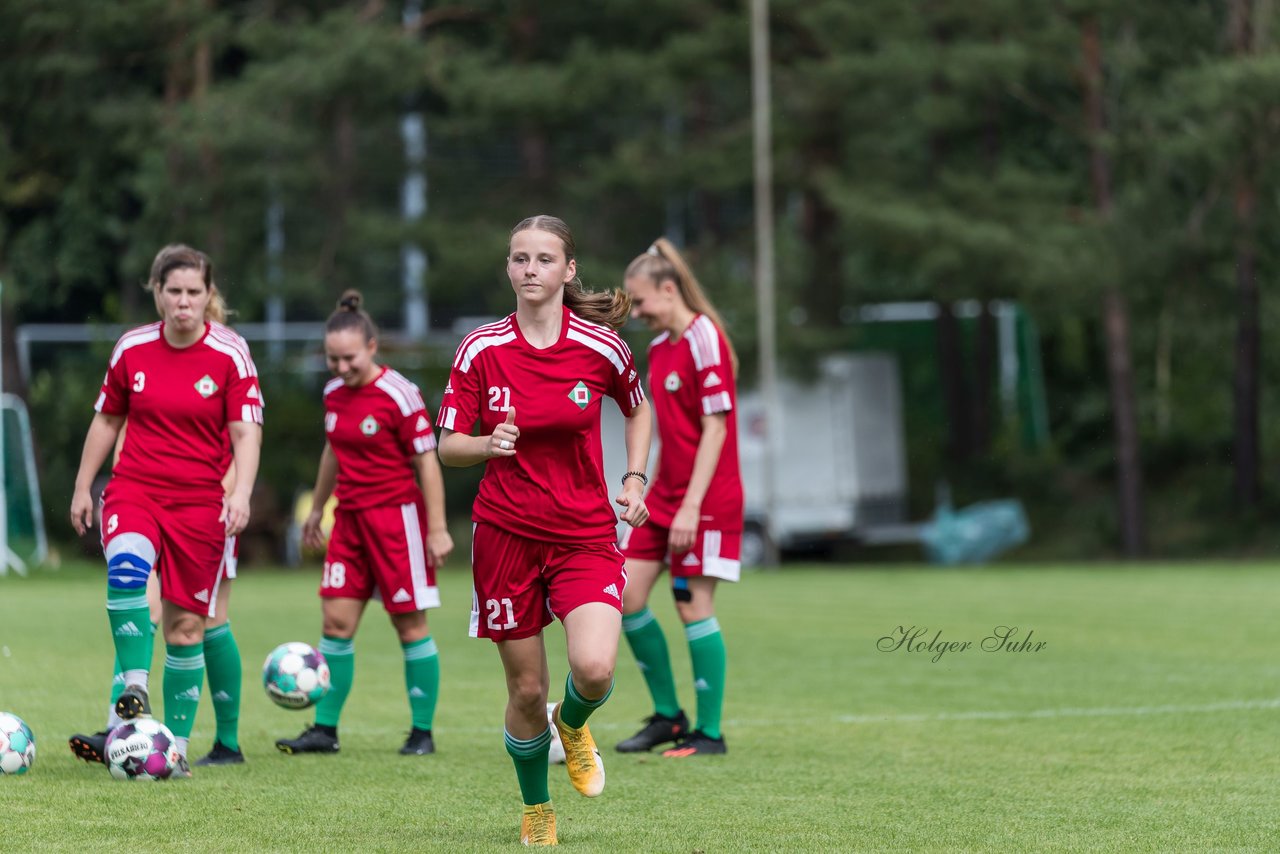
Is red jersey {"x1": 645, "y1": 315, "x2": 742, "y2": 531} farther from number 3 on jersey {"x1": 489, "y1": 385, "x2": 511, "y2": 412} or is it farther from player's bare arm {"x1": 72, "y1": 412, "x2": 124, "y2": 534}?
number 3 on jersey {"x1": 489, "y1": 385, "x2": 511, "y2": 412}

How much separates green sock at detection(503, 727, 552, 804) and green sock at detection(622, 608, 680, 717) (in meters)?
2.44

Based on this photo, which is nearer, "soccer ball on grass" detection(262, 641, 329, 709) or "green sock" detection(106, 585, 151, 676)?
"green sock" detection(106, 585, 151, 676)

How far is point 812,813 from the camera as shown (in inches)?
252

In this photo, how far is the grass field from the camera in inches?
237

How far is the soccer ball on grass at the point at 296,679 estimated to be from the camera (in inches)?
317

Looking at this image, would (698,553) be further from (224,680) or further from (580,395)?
(580,395)

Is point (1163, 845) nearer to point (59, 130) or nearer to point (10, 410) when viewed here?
point (10, 410)

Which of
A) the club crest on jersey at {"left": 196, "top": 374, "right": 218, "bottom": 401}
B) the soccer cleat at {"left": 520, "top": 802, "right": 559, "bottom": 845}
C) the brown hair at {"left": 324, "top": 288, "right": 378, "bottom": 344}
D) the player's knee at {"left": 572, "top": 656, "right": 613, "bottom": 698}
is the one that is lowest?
the soccer cleat at {"left": 520, "top": 802, "right": 559, "bottom": 845}

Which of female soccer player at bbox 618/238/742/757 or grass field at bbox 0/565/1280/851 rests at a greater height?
female soccer player at bbox 618/238/742/757

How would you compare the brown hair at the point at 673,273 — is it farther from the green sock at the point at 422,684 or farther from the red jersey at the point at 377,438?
the green sock at the point at 422,684

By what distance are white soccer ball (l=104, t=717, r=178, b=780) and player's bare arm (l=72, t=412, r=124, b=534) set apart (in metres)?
0.80

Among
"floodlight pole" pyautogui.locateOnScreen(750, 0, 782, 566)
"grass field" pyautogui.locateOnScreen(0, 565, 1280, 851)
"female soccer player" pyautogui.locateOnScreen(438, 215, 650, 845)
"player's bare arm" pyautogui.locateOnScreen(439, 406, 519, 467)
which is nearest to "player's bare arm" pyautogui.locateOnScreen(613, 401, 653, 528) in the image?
"female soccer player" pyautogui.locateOnScreen(438, 215, 650, 845)

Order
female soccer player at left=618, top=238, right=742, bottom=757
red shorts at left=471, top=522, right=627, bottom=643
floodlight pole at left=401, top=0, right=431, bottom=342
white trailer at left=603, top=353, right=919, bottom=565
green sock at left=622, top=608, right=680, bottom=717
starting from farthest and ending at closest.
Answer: floodlight pole at left=401, top=0, right=431, bottom=342, white trailer at left=603, top=353, right=919, bottom=565, green sock at left=622, top=608, right=680, bottom=717, female soccer player at left=618, top=238, right=742, bottom=757, red shorts at left=471, top=522, right=627, bottom=643

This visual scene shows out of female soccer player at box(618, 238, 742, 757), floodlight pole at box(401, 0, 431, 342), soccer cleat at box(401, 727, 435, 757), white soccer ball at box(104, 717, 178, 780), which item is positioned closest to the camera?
white soccer ball at box(104, 717, 178, 780)
